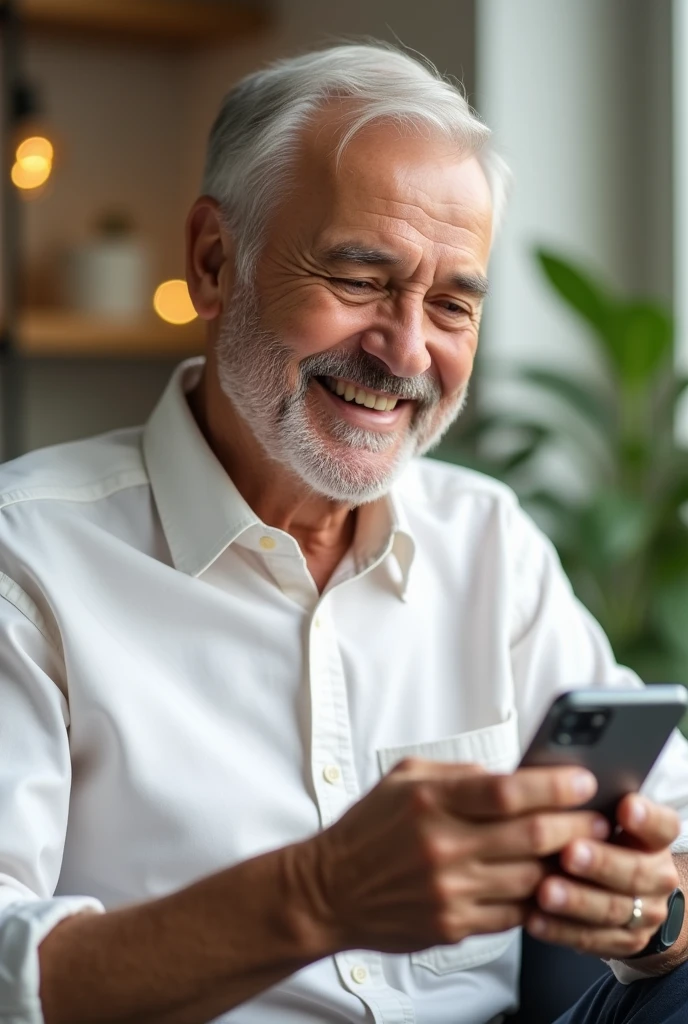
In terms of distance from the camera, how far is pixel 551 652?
4.72 ft

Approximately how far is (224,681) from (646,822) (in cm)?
47

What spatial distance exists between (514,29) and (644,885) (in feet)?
6.88

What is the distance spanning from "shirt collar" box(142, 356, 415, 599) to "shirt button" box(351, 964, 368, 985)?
387 millimetres

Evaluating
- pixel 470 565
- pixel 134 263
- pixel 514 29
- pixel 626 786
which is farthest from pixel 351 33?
pixel 626 786

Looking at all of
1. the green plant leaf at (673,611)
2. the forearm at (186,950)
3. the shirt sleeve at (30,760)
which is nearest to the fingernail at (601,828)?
the forearm at (186,950)

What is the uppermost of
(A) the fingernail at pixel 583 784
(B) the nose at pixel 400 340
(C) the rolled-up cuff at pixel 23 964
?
(B) the nose at pixel 400 340

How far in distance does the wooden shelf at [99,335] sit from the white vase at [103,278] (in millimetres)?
49

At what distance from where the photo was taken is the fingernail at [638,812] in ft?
2.91

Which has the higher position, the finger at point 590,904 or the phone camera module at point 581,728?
the phone camera module at point 581,728

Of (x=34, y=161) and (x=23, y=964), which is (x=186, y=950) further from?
(x=34, y=161)

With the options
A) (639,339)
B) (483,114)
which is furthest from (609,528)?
(483,114)

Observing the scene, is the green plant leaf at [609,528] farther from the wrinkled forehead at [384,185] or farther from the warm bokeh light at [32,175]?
the warm bokeh light at [32,175]

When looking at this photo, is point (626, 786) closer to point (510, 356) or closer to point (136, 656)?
point (136, 656)

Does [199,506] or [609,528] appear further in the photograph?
[609,528]
